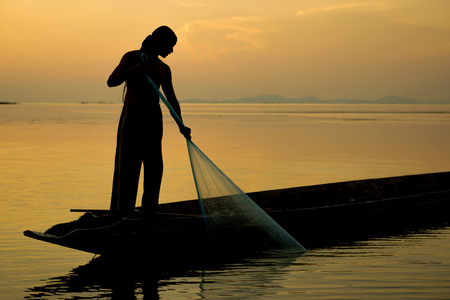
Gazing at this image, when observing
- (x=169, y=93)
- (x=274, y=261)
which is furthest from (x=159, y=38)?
(x=274, y=261)

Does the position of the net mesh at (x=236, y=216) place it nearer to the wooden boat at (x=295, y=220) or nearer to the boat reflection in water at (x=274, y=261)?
the wooden boat at (x=295, y=220)

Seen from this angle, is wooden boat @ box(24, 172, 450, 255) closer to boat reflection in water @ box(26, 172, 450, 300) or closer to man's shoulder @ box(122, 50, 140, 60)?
boat reflection in water @ box(26, 172, 450, 300)

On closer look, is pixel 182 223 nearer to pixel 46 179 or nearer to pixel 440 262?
pixel 440 262

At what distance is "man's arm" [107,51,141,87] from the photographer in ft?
19.7

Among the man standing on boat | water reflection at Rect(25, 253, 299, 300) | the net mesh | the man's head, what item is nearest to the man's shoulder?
the man standing on boat

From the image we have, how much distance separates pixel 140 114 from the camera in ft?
20.3

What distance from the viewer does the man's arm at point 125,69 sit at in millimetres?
5996

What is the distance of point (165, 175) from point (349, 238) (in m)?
6.72

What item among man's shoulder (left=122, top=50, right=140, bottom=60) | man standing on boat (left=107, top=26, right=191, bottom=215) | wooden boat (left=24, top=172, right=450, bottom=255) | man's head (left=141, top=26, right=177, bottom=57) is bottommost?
wooden boat (left=24, top=172, right=450, bottom=255)

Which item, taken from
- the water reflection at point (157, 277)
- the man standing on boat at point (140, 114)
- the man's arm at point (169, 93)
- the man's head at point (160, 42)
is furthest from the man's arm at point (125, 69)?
the water reflection at point (157, 277)

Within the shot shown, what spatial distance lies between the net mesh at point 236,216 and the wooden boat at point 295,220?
0.22ft

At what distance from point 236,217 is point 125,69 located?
7.07 feet

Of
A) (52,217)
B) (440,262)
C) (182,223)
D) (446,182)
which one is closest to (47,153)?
(52,217)

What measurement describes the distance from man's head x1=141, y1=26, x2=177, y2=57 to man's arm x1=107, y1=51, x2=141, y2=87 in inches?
6.2
